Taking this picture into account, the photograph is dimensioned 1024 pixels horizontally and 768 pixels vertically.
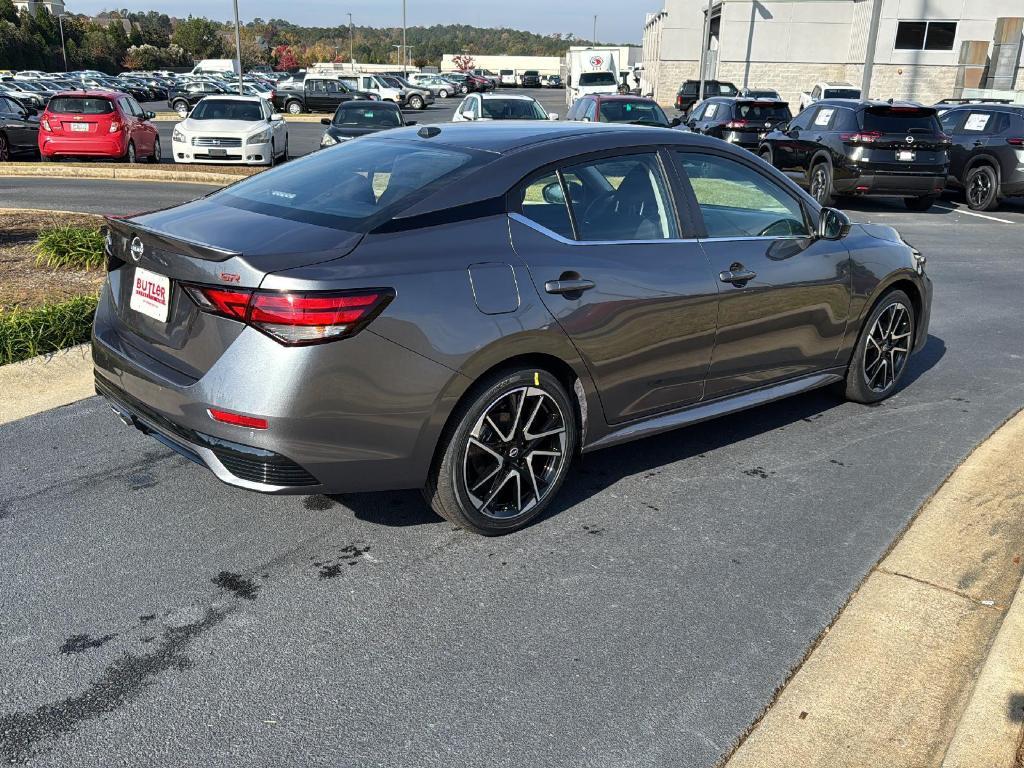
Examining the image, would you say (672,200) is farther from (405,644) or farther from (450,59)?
(450,59)

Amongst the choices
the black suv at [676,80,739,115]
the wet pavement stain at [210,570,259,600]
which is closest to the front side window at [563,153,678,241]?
the wet pavement stain at [210,570,259,600]

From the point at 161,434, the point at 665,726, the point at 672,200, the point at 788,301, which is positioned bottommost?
the point at 665,726

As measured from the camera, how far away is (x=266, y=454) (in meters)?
3.48

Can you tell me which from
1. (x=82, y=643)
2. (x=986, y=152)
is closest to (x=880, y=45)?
(x=986, y=152)

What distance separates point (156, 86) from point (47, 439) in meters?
61.3

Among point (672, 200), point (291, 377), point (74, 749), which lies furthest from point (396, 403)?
point (672, 200)

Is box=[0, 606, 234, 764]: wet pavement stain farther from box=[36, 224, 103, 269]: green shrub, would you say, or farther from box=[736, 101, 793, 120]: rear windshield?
box=[736, 101, 793, 120]: rear windshield

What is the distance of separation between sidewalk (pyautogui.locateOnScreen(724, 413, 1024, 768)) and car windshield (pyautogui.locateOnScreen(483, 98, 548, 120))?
1668 cm

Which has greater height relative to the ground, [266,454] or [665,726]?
[266,454]

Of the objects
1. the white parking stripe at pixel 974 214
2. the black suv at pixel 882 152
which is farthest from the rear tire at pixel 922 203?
the black suv at pixel 882 152

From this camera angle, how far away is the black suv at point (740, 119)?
2062cm

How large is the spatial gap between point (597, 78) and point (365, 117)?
87.4 feet

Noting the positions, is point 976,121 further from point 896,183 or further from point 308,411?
point 308,411

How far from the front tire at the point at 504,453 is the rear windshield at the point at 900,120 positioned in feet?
42.0
